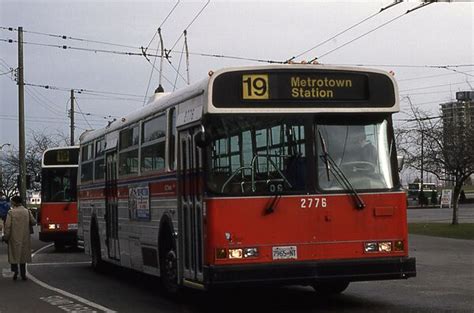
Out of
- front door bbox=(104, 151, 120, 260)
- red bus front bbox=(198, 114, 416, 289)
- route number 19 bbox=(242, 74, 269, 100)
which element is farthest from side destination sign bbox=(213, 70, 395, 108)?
front door bbox=(104, 151, 120, 260)

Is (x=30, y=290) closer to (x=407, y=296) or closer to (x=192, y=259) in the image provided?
(x=192, y=259)

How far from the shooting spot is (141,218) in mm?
12516

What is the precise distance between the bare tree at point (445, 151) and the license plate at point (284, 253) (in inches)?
881

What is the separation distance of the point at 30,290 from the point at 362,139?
7082mm

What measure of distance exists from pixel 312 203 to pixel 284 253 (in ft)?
2.30

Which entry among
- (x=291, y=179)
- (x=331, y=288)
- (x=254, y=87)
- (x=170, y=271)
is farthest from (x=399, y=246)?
(x=170, y=271)

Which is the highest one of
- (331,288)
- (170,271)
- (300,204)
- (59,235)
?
(300,204)

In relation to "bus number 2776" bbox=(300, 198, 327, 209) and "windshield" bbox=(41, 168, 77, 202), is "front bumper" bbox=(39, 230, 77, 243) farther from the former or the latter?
"bus number 2776" bbox=(300, 198, 327, 209)

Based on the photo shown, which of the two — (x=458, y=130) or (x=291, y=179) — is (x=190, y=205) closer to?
(x=291, y=179)

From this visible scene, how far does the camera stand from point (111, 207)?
15000 millimetres

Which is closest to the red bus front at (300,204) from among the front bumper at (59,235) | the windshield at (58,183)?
the front bumper at (59,235)

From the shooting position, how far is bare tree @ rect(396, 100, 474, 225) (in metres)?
30.9

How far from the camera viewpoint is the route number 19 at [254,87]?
935 centimetres

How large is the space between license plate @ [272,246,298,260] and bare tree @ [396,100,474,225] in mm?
22390
